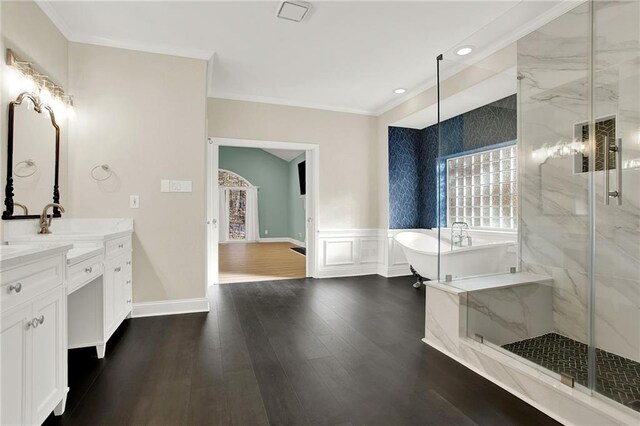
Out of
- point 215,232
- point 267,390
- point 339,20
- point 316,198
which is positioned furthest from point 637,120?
point 215,232

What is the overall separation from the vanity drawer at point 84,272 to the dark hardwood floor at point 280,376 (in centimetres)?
59

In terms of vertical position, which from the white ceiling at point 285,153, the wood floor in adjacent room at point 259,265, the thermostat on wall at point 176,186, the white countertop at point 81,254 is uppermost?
the white ceiling at point 285,153

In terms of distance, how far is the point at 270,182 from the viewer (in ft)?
35.4

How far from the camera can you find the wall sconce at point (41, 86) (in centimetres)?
219

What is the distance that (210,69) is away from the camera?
3.56 metres

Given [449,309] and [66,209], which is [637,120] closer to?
[449,309]

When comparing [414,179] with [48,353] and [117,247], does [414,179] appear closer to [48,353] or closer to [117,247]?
[117,247]

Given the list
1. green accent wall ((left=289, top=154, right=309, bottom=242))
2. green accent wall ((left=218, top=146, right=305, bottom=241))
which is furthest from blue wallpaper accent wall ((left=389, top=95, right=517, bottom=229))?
green accent wall ((left=218, top=146, right=305, bottom=241))

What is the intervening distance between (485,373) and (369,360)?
0.72 meters

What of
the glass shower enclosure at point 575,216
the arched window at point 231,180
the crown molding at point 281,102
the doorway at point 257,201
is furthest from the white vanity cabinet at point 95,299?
the arched window at point 231,180

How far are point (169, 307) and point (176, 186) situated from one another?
3.92 feet

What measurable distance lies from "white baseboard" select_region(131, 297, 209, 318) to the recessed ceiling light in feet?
11.4

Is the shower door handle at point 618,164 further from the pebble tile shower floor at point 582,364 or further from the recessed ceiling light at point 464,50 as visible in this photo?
the recessed ceiling light at point 464,50

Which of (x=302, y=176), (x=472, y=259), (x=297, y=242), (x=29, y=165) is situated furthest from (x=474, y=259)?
(x=297, y=242)
